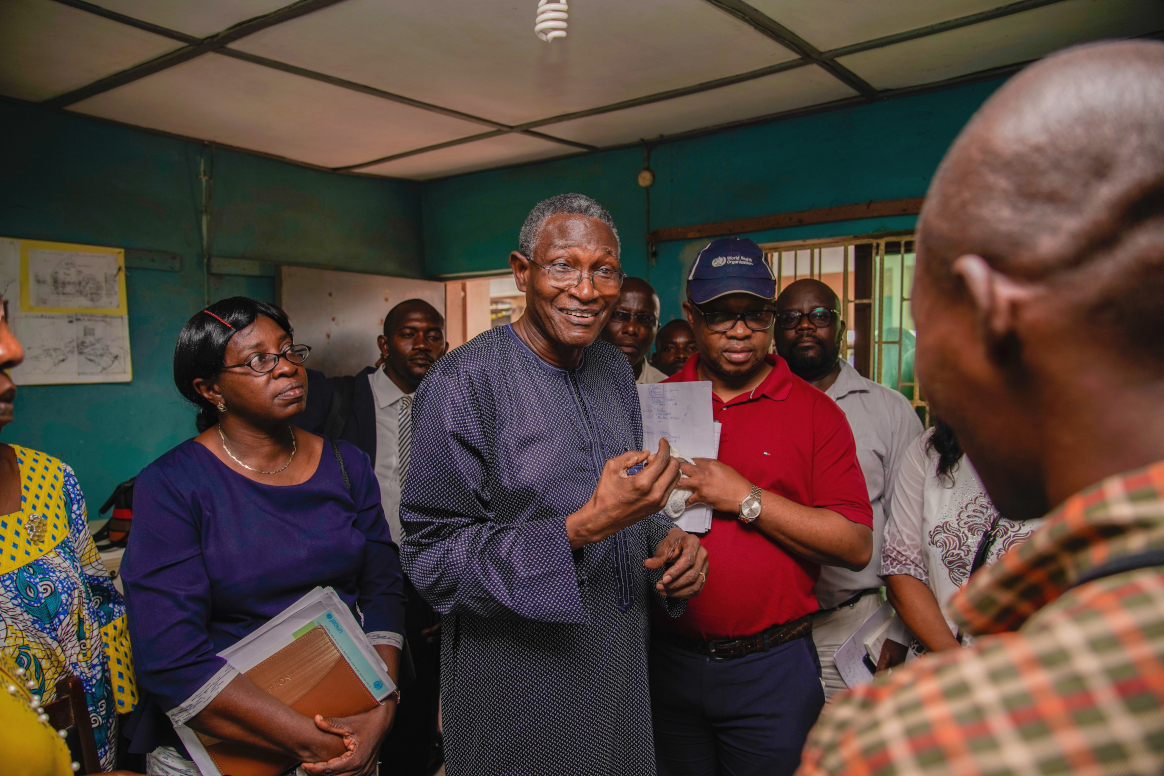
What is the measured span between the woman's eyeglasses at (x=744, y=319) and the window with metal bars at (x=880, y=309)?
2.23 meters

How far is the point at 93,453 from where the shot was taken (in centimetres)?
426

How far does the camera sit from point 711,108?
14.0 ft

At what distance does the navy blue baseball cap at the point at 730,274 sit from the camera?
210 cm

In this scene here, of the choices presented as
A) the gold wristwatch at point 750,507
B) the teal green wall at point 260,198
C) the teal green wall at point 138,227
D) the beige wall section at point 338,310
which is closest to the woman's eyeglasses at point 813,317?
the teal green wall at point 260,198

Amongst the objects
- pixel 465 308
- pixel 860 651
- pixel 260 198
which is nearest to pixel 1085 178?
pixel 860 651

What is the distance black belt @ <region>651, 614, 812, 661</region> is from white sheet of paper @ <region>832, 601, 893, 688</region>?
213 mm

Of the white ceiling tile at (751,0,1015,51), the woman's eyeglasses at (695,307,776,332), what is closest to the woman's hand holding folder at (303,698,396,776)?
the woman's eyeglasses at (695,307,776,332)

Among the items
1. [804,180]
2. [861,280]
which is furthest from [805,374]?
[804,180]

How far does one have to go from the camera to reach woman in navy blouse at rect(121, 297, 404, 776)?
162 centimetres

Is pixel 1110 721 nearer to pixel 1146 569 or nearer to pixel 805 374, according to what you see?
pixel 1146 569

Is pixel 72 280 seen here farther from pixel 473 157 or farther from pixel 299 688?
pixel 299 688

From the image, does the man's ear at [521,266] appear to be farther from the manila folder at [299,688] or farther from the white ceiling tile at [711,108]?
the white ceiling tile at [711,108]

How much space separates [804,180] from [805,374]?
1.88m

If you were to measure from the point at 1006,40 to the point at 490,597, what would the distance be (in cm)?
351
